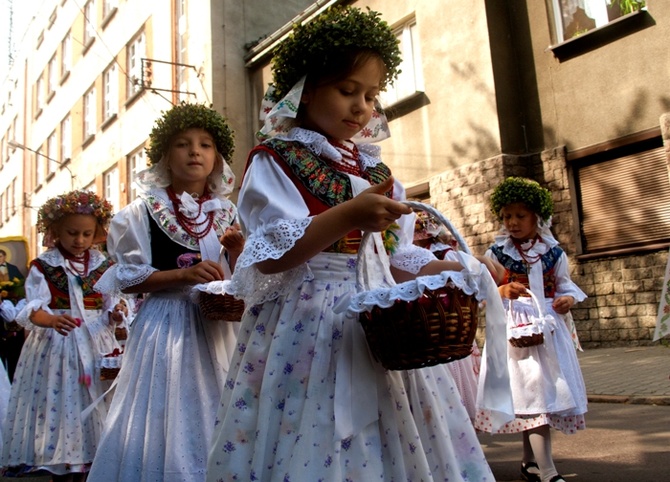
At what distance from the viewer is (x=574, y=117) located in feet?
34.6

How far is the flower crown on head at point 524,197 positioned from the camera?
4.93 metres

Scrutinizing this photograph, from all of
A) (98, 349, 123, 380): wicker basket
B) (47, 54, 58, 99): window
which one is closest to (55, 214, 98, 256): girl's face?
(98, 349, 123, 380): wicker basket

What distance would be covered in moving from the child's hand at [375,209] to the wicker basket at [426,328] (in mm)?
253

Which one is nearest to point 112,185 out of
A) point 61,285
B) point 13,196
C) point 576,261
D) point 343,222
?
point 13,196

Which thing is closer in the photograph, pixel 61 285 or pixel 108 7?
pixel 61 285

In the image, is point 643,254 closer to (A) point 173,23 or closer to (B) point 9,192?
(A) point 173,23

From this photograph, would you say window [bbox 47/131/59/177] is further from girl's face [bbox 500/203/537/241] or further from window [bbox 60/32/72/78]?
girl's face [bbox 500/203/537/241]

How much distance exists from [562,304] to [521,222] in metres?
0.64

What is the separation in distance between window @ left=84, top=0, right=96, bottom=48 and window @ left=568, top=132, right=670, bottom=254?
18.9 metres

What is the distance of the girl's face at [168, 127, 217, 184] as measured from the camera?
149 inches

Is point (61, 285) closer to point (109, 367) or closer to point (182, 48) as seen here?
point (109, 367)

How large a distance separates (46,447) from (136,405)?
6.34ft

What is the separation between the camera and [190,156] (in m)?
3.78

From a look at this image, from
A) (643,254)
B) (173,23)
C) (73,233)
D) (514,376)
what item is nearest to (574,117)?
(643,254)
